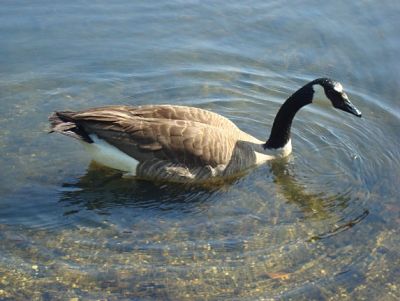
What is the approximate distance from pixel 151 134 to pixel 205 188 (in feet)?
2.99

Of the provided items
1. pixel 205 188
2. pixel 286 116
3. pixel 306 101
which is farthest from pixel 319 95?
pixel 205 188

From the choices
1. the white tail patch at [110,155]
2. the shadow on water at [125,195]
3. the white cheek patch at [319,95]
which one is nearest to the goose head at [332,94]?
the white cheek patch at [319,95]

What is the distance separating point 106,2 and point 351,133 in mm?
4985

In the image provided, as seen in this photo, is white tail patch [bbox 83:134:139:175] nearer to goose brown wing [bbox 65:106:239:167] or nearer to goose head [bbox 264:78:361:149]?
goose brown wing [bbox 65:106:239:167]

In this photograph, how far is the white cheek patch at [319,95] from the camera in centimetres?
817

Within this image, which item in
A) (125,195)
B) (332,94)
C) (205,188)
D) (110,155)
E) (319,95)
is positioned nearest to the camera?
(125,195)

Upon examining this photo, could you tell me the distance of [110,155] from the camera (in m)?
7.74

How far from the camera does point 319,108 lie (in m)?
9.53

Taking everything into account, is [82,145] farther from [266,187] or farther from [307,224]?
[307,224]

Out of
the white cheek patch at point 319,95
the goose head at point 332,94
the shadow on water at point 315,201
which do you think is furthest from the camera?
the white cheek patch at point 319,95

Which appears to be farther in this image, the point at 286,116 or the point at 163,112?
the point at 286,116

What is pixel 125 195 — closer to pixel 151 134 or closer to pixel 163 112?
pixel 151 134

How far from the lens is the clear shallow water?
640cm

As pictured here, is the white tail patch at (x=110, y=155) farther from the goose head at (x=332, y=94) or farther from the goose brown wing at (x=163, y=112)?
the goose head at (x=332, y=94)
